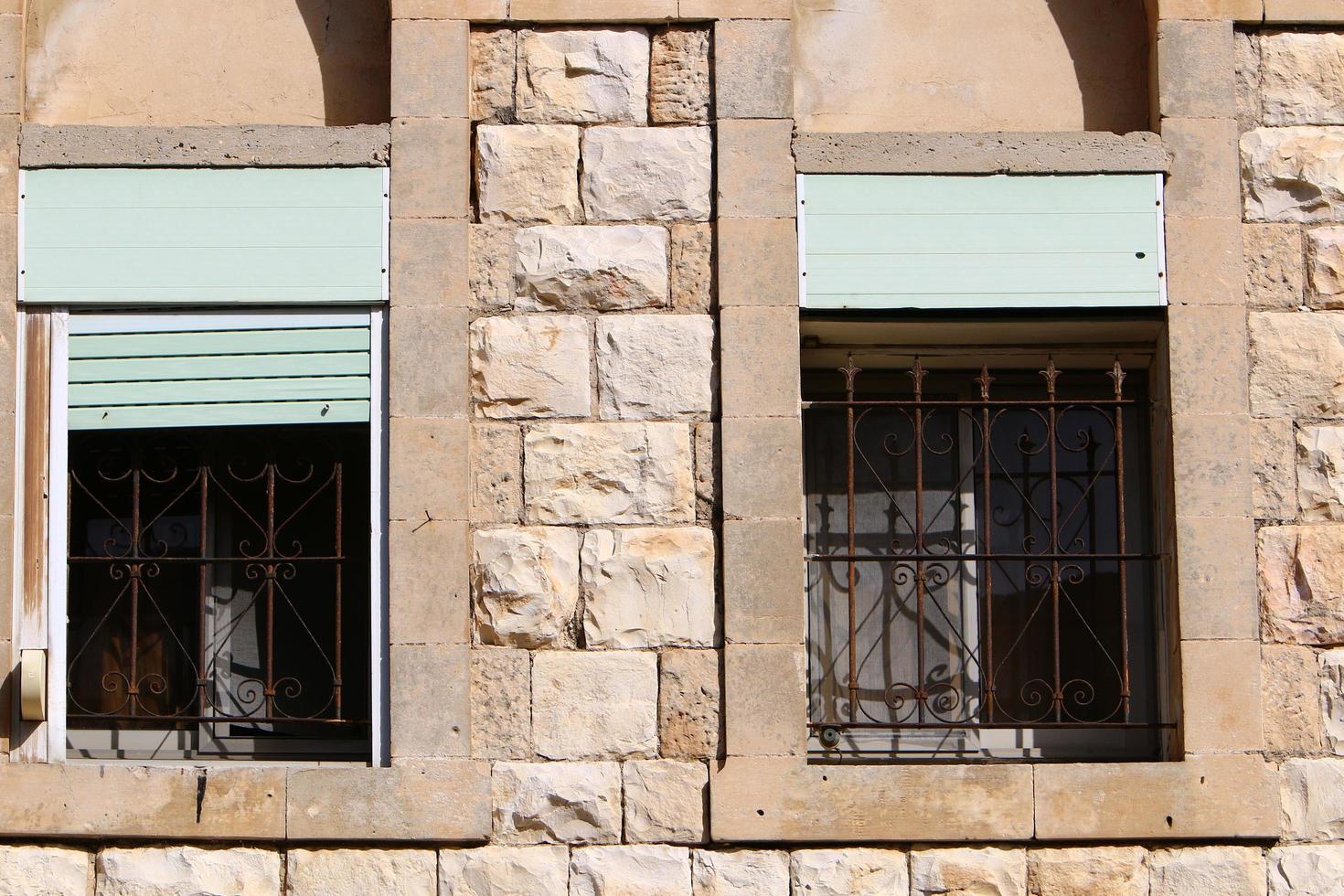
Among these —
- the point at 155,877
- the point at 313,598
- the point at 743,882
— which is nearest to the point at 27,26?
the point at 313,598

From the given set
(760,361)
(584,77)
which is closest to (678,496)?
(760,361)

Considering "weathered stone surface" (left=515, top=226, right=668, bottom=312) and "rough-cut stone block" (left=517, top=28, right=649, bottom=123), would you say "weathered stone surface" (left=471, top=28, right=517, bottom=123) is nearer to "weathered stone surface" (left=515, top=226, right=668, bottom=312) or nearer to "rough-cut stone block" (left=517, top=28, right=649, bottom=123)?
"rough-cut stone block" (left=517, top=28, right=649, bottom=123)

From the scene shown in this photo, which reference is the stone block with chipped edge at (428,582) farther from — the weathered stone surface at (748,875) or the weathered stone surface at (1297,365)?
the weathered stone surface at (1297,365)

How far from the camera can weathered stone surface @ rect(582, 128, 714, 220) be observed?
213 inches

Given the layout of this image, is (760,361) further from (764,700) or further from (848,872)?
(848,872)

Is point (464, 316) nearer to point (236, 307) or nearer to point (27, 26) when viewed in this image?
point (236, 307)

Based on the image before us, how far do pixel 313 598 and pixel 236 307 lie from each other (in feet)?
3.47

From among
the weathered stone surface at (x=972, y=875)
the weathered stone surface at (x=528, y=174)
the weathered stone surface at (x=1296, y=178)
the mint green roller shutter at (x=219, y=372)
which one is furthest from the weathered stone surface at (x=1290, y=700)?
the mint green roller shutter at (x=219, y=372)

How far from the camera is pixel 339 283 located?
539 cm

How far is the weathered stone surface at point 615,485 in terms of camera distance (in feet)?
17.4

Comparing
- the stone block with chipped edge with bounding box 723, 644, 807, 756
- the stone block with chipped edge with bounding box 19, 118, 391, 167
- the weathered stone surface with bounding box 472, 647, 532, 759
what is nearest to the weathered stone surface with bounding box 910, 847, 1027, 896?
the stone block with chipped edge with bounding box 723, 644, 807, 756

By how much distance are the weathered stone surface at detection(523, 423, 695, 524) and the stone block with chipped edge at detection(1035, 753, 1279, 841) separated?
1517mm

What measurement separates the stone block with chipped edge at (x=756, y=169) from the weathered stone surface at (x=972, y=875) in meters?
2.24

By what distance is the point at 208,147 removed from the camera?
546 centimetres
